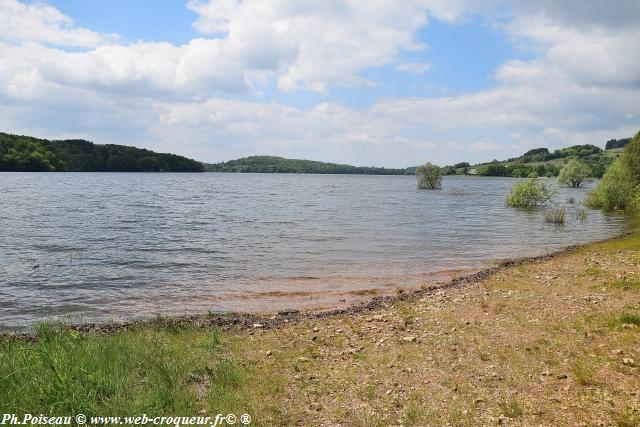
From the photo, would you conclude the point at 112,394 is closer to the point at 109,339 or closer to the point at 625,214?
the point at 109,339

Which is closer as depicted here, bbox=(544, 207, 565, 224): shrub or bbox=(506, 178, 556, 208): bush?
bbox=(544, 207, 565, 224): shrub

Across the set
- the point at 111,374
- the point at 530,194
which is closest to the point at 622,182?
the point at 530,194

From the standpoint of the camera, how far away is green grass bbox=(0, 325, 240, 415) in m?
7.28

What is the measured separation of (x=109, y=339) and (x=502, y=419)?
932 cm

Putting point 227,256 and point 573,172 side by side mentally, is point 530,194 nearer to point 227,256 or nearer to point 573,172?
point 227,256

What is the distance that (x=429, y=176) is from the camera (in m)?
123

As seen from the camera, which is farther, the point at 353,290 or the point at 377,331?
the point at 353,290

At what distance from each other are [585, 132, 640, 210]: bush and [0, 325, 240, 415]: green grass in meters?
58.5

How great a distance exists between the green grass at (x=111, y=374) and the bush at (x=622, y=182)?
5853 centimetres

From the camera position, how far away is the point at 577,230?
1590 inches

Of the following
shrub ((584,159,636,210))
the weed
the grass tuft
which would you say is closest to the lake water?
shrub ((584,159,636,210))

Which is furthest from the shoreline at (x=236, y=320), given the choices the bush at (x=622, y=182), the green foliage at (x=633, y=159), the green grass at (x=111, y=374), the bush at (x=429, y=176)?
the bush at (x=429, y=176)

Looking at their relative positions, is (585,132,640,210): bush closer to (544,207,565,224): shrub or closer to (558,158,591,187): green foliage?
(544,207,565,224): shrub

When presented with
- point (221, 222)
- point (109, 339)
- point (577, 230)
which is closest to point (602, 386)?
point (109, 339)
